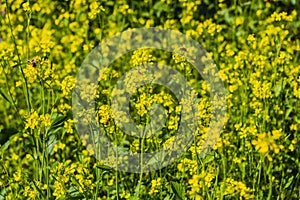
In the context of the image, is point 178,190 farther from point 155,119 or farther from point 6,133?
point 6,133

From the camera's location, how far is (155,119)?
2641 mm

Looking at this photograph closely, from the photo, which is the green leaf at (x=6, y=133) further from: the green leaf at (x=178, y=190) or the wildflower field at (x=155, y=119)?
the green leaf at (x=178, y=190)

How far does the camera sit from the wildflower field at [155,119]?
2.09m

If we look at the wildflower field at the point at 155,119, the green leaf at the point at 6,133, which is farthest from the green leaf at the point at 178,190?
the green leaf at the point at 6,133

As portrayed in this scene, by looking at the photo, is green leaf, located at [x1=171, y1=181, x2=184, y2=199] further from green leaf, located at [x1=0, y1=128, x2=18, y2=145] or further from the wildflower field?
green leaf, located at [x1=0, y1=128, x2=18, y2=145]

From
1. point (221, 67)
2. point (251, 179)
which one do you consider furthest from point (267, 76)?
point (251, 179)

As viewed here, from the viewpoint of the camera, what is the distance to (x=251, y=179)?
2.44 metres

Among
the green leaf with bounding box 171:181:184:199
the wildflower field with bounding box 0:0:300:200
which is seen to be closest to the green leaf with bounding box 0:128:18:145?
the wildflower field with bounding box 0:0:300:200

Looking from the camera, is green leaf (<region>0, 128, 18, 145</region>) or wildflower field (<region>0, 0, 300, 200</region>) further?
green leaf (<region>0, 128, 18, 145</region>)

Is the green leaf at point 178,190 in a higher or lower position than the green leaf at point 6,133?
→ lower

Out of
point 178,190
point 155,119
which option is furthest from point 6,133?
point 178,190

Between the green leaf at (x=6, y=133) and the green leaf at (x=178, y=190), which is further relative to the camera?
the green leaf at (x=6, y=133)

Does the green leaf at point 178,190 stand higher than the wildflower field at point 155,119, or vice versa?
the wildflower field at point 155,119

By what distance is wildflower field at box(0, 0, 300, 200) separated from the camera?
2090mm
